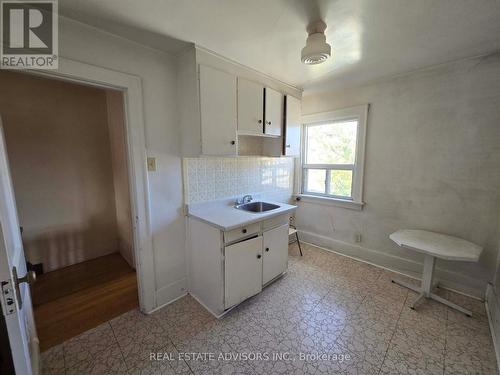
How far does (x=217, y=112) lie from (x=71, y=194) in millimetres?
2322

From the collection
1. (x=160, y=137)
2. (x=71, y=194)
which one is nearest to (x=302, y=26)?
(x=160, y=137)

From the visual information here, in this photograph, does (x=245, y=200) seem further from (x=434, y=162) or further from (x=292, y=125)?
(x=434, y=162)

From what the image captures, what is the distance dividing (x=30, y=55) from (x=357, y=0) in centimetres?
197

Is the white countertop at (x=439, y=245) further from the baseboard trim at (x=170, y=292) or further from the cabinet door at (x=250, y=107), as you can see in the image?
the baseboard trim at (x=170, y=292)

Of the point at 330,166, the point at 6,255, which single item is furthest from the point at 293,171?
the point at 6,255

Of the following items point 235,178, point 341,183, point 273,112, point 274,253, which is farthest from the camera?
point 341,183

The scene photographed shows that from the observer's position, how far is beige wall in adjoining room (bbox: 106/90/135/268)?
2566mm

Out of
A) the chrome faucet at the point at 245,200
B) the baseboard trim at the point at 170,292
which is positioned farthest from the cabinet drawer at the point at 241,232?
the baseboard trim at the point at 170,292

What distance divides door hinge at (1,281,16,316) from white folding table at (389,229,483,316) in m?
2.63

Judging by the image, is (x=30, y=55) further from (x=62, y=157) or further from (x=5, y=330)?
(x=62, y=157)

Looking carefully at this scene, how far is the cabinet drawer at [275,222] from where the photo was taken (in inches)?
80.7

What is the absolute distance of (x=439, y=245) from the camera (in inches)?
75.9

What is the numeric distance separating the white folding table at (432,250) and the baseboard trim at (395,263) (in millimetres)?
180

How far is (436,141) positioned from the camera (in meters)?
2.15
